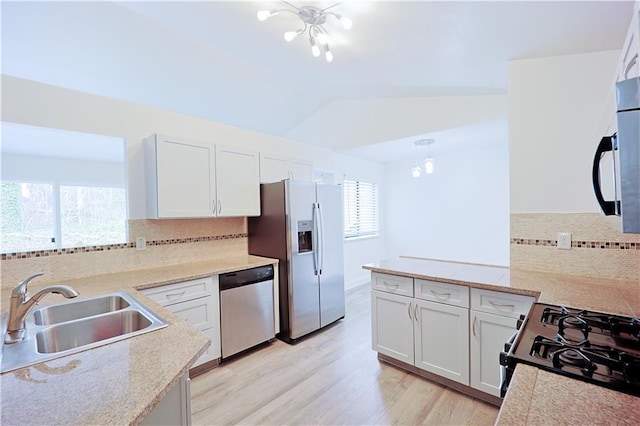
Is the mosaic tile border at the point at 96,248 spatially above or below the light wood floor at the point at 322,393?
above

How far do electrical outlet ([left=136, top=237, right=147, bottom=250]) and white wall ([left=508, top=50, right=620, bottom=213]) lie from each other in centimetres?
320

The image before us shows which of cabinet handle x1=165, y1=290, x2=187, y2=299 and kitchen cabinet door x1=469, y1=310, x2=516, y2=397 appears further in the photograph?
cabinet handle x1=165, y1=290, x2=187, y2=299

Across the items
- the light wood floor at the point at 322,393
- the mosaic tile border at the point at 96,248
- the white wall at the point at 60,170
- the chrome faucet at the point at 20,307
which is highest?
the white wall at the point at 60,170

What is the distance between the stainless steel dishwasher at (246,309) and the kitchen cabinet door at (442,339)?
144cm

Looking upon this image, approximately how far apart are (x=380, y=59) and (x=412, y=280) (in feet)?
6.10

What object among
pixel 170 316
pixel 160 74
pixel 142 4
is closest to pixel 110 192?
pixel 160 74

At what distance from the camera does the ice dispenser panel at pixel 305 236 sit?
316cm

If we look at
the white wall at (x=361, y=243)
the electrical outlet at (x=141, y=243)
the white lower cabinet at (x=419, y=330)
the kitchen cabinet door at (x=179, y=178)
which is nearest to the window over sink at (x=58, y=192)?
the electrical outlet at (x=141, y=243)

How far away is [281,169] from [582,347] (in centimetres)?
301

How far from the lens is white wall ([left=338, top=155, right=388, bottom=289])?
16.3 feet

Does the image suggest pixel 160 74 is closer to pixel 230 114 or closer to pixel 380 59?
pixel 230 114

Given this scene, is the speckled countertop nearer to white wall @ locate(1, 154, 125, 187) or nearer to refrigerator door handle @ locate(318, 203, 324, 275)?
refrigerator door handle @ locate(318, 203, 324, 275)

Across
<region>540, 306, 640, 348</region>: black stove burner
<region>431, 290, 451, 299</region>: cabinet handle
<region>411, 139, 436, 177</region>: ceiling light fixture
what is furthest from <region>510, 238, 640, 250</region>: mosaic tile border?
<region>411, 139, 436, 177</region>: ceiling light fixture

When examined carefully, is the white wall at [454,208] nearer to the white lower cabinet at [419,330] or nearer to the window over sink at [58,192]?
the white lower cabinet at [419,330]
